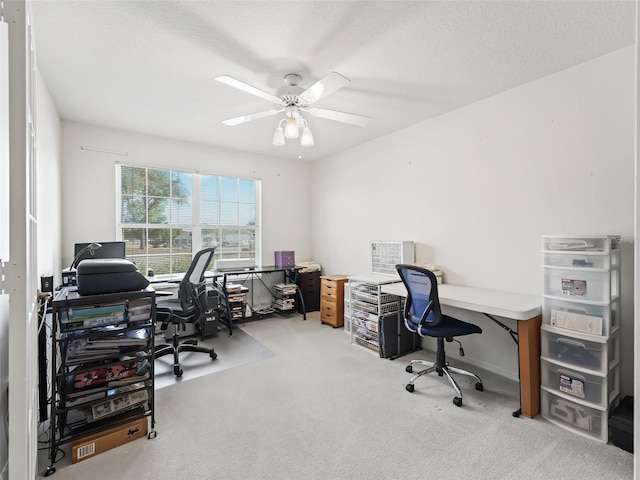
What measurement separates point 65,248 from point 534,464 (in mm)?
4566

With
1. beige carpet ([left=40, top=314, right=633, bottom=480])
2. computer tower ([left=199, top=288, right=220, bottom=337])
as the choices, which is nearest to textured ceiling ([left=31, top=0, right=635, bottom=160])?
computer tower ([left=199, top=288, right=220, bottom=337])

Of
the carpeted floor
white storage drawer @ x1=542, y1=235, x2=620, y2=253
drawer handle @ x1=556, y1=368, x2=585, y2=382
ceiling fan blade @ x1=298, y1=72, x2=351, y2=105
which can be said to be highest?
ceiling fan blade @ x1=298, y1=72, x2=351, y2=105

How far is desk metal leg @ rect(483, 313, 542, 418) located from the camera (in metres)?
2.08

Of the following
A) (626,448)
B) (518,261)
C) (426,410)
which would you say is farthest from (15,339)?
(518,261)

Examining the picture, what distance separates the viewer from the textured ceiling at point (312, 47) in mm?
1723

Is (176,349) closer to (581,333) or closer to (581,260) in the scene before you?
(581,333)

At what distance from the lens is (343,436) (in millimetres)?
1889

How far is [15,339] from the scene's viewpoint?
3.74 feet

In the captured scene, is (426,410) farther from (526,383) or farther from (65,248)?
(65,248)

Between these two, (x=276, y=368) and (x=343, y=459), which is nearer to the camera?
(x=343, y=459)

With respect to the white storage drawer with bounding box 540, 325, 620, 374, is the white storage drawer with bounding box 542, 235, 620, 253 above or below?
above

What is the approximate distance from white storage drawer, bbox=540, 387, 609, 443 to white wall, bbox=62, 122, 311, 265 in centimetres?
386

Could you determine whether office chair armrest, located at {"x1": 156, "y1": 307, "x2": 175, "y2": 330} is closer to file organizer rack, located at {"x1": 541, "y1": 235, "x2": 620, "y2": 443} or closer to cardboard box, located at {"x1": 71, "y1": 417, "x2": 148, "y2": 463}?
cardboard box, located at {"x1": 71, "y1": 417, "x2": 148, "y2": 463}

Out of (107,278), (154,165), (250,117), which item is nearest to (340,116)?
(250,117)
